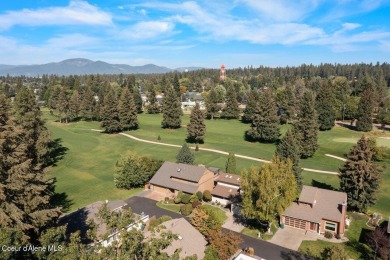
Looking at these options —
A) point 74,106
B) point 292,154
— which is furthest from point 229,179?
point 74,106

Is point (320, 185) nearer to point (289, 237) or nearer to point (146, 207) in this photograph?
point (289, 237)

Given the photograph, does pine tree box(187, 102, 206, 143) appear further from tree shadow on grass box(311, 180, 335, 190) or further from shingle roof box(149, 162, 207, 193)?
tree shadow on grass box(311, 180, 335, 190)

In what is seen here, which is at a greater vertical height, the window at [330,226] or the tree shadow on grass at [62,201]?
the window at [330,226]

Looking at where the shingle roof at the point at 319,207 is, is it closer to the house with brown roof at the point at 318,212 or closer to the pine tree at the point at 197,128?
the house with brown roof at the point at 318,212

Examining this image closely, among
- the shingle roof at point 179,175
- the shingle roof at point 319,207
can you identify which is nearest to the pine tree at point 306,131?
the shingle roof at point 319,207

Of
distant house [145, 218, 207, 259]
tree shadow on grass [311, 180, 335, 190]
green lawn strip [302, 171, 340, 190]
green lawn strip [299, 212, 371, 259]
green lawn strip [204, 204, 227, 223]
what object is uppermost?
distant house [145, 218, 207, 259]

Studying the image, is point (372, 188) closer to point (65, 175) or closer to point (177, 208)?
point (177, 208)

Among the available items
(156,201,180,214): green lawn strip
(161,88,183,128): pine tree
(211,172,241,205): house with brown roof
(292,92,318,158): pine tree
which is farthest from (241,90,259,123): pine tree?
(156,201,180,214): green lawn strip

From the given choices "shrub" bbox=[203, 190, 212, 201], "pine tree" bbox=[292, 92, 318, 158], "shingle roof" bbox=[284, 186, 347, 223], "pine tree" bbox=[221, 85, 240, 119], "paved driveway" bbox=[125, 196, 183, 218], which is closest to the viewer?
"shingle roof" bbox=[284, 186, 347, 223]
